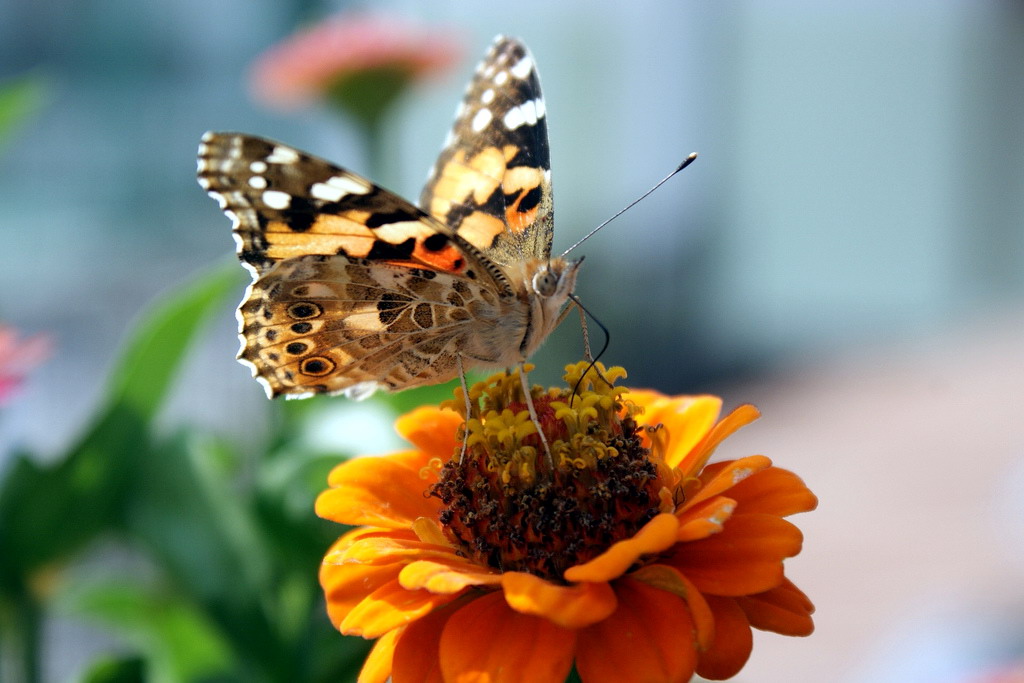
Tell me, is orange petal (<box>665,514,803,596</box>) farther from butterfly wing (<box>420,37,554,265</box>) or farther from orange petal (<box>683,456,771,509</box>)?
butterfly wing (<box>420,37,554,265</box>)

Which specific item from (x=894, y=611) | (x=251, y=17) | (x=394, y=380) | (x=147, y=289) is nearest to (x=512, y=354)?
(x=394, y=380)

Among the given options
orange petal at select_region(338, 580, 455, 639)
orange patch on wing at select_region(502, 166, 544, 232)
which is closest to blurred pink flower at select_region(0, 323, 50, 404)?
orange petal at select_region(338, 580, 455, 639)

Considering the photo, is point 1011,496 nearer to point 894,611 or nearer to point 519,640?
point 894,611

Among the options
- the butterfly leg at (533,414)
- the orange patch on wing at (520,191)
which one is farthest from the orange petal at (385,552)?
the orange patch on wing at (520,191)

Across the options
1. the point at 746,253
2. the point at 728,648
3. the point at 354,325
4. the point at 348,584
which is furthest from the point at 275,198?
the point at 746,253

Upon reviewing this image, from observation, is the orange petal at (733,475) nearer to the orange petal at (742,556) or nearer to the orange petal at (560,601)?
the orange petal at (742,556)

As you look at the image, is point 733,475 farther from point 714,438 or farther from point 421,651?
point 421,651
